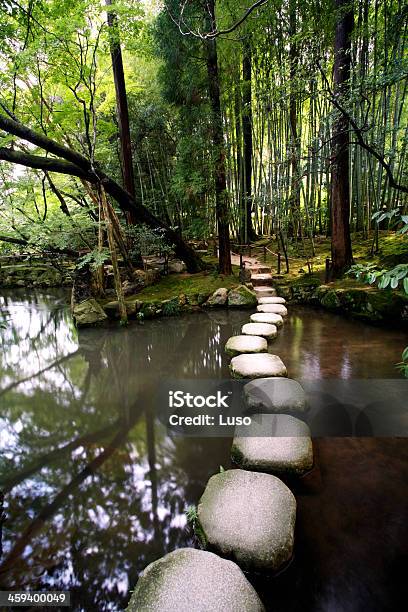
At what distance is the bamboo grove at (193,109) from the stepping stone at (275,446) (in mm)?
2731

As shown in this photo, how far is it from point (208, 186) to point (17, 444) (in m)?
6.11

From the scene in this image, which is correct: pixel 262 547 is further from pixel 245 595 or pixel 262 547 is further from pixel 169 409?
pixel 169 409

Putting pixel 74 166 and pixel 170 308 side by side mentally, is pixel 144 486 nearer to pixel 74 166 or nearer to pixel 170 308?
pixel 170 308

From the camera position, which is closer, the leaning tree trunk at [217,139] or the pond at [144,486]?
the pond at [144,486]

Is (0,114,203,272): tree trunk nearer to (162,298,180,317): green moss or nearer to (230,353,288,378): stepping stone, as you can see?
(162,298,180,317): green moss

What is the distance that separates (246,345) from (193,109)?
6014 millimetres

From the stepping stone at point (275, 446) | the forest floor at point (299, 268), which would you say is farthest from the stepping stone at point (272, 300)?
the stepping stone at point (275, 446)

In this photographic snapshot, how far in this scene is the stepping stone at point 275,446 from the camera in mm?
2418

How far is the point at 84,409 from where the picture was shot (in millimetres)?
3867

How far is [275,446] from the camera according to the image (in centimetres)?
254

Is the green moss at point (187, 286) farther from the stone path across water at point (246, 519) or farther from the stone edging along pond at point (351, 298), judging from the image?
the stone path across water at point (246, 519)

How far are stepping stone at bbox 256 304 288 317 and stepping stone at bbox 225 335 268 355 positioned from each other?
1661 millimetres

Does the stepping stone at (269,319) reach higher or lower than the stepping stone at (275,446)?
higher

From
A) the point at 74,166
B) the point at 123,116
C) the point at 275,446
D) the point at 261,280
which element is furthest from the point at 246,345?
the point at 123,116
